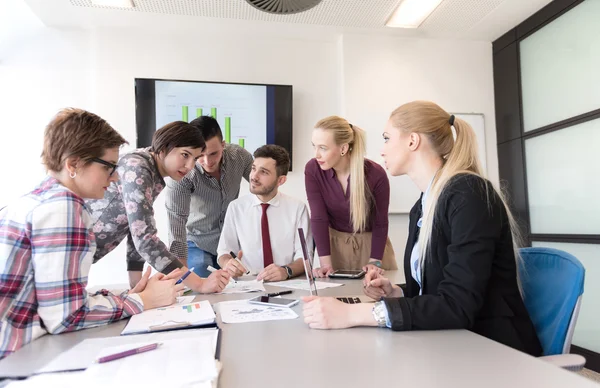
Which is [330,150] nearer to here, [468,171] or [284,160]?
[284,160]

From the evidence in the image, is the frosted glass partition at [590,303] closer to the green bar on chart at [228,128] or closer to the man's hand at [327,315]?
the man's hand at [327,315]

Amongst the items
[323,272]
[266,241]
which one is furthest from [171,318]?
[266,241]

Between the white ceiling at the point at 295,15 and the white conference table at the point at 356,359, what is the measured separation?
270 centimetres

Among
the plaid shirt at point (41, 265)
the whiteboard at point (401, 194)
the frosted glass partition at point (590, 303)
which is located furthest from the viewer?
the whiteboard at point (401, 194)

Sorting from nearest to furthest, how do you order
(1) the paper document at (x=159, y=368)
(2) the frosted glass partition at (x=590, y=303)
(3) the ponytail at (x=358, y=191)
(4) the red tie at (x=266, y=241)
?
1. (1) the paper document at (x=159, y=368)
2. (3) the ponytail at (x=358, y=191)
3. (4) the red tie at (x=266, y=241)
4. (2) the frosted glass partition at (x=590, y=303)

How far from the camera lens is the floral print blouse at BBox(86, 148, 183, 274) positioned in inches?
62.4

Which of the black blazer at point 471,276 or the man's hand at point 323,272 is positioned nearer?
the black blazer at point 471,276

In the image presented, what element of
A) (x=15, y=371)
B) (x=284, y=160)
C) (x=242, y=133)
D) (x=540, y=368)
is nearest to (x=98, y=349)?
(x=15, y=371)

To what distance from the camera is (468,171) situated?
1.15 m

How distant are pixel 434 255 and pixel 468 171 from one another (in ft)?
0.83

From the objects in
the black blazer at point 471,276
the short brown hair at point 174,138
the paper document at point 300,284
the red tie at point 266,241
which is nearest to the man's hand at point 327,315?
the black blazer at point 471,276

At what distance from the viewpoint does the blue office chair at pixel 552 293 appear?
3.40 ft

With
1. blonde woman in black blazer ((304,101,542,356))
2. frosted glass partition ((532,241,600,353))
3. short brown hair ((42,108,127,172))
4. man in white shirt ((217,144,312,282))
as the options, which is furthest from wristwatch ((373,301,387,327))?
frosted glass partition ((532,241,600,353))

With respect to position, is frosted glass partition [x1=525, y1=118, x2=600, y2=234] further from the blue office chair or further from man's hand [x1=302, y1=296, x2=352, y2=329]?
man's hand [x1=302, y1=296, x2=352, y2=329]
